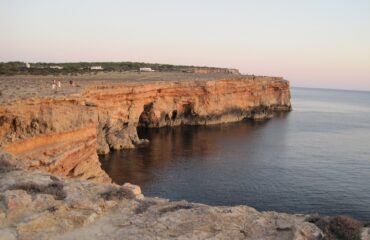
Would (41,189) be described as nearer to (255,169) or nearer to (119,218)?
(119,218)

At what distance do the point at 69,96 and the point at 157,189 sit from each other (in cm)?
910

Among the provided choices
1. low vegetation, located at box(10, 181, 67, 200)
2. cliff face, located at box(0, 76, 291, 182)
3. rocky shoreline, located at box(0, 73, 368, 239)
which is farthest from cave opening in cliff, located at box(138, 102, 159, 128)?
low vegetation, located at box(10, 181, 67, 200)

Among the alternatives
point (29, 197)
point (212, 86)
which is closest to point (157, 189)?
point (29, 197)

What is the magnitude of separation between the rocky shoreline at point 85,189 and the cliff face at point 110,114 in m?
0.07

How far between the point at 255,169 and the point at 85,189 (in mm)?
25306

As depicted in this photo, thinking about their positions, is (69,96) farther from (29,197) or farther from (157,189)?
(29,197)

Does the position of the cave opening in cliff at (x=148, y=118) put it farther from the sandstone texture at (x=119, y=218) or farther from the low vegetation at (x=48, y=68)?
the sandstone texture at (x=119, y=218)

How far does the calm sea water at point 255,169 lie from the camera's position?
1128 inches

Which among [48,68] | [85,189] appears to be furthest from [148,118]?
[85,189]

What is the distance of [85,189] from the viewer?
43.3 ft

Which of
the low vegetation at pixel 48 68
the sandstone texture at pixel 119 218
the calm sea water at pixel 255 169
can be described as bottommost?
the calm sea water at pixel 255 169

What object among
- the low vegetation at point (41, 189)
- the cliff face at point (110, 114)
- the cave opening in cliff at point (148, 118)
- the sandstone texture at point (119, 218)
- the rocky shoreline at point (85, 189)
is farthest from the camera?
the cave opening in cliff at point (148, 118)

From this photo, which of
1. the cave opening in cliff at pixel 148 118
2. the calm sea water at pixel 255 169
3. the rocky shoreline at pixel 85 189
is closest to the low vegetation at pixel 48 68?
the cave opening in cliff at pixel 148 118

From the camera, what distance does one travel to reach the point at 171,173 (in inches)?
1373
